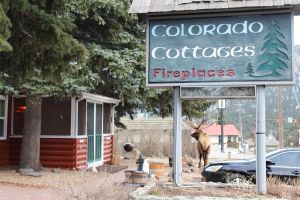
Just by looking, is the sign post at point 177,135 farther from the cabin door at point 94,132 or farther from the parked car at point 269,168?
the cabin door at point 94,132

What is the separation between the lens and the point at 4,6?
8.52m

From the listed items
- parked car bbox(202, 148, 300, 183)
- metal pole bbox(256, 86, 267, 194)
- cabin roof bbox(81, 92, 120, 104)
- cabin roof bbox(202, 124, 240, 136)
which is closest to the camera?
metal pole bbox(256, 86, 267, 194)

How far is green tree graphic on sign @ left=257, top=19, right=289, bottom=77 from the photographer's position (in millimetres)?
9516

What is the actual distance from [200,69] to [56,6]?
11.2 feet

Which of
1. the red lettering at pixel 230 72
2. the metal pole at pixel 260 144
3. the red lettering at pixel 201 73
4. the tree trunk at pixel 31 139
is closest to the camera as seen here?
the metal pole at pixel 260 144

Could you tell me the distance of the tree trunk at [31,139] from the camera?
16703mm

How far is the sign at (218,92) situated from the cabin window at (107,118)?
13046 millimetres

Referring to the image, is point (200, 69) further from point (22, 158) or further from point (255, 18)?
point (22, 158)

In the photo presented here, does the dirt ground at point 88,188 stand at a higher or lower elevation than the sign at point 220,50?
lower

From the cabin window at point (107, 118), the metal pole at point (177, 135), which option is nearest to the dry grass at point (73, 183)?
the metal pole at point (177, 135)

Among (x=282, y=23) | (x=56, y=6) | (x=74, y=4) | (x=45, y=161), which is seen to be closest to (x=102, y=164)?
(x=45, y=161)

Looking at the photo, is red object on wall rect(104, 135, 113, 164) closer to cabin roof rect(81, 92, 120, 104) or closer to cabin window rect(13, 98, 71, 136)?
cabin roof rect(81, 92, 120, 104)

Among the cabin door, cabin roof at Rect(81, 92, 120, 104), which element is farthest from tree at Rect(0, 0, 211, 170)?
the cabin door

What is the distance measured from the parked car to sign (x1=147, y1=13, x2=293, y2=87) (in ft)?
13.5
